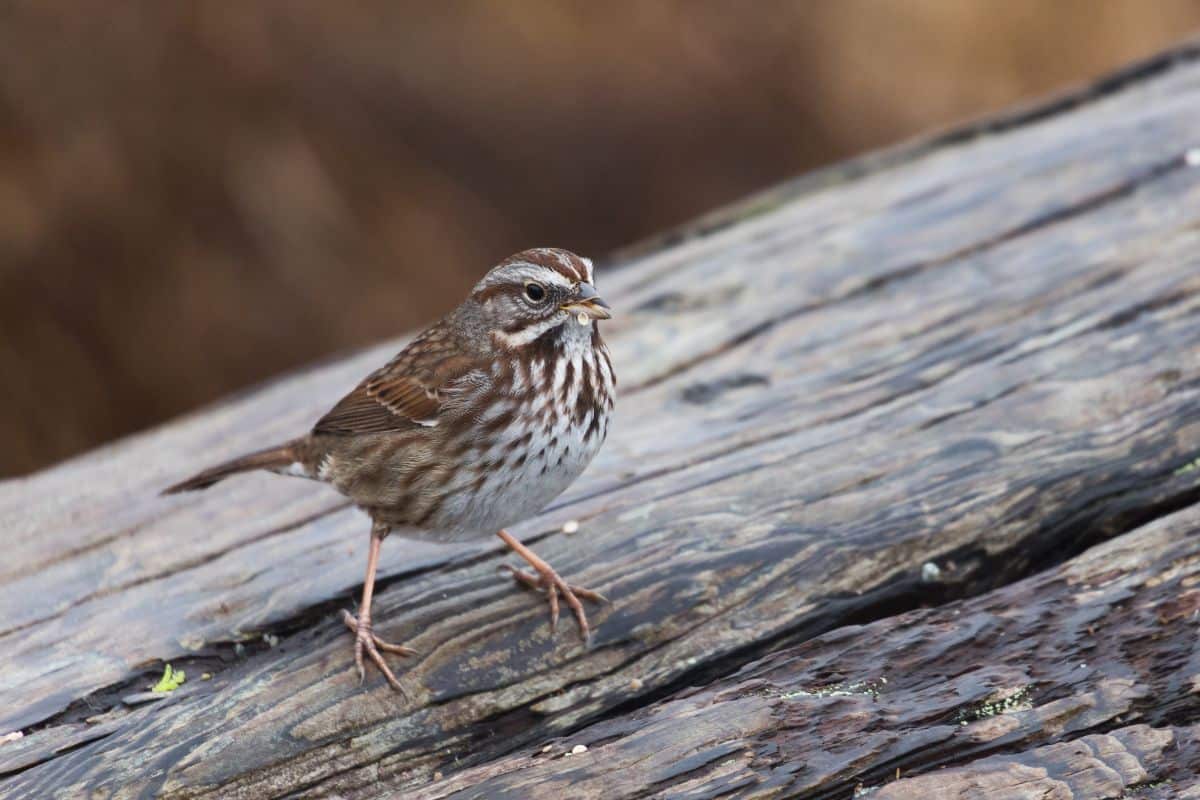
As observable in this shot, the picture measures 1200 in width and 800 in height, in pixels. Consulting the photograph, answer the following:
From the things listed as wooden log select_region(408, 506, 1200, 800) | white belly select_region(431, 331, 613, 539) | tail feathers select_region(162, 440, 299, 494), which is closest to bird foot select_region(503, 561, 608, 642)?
white belly select_region(431, 331, 613, 539)

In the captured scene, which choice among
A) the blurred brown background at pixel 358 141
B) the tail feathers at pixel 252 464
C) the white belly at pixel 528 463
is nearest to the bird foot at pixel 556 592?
the white belly at pixel 528 463

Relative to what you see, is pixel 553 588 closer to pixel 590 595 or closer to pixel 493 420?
pixel 590 595

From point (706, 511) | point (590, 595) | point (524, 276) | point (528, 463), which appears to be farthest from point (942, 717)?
point (524, 276)

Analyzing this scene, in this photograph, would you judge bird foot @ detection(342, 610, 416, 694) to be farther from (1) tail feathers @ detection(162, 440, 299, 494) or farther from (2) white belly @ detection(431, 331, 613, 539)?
(1) tail feathers @ detection(162, 440, 299, 494)

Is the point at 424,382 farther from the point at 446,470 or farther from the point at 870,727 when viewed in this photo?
the point at 870,727

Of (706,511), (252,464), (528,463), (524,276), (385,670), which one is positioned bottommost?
(385,670)

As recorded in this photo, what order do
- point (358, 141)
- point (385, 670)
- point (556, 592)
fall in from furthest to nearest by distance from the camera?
1. point (358, 141)
2. point (556, 592)
3. point (385, 670)
